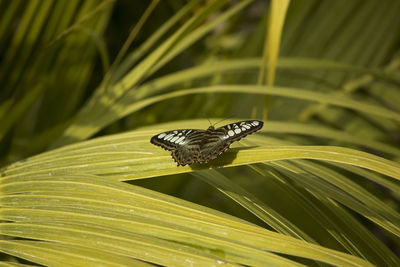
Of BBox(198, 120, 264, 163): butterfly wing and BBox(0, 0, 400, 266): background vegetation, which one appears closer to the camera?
BBox(0, 0, 400, 266): background vegetation

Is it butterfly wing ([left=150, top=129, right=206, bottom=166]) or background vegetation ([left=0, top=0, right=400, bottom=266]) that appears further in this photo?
butterfly wing ([left=150, top=129, right=206, bottom=166])

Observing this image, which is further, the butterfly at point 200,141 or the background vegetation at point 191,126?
the butterfly at point 200,141

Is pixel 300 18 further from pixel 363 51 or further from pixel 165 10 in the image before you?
pixel 165 10
